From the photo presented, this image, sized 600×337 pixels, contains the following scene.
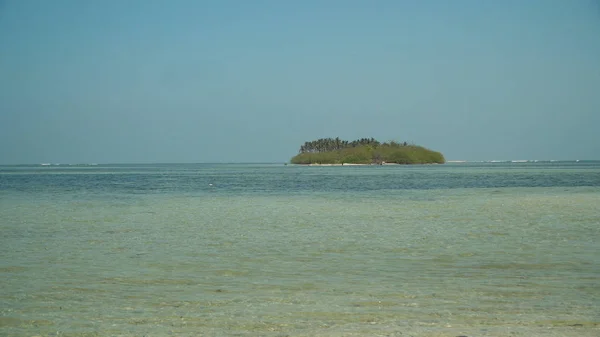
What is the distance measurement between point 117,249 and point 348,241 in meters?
6.41

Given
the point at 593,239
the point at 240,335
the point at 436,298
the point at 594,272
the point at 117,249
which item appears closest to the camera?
the point at 240,335

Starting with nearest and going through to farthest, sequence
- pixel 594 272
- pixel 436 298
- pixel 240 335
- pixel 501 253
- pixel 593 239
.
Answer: pixel 240 335 → pixel 436 298 → pixel 594 272 → pixel 501 253 → pixel 593 239

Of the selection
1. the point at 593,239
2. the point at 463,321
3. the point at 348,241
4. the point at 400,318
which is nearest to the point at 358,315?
the point at 400,318

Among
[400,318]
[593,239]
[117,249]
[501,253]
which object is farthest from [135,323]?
[593,239]

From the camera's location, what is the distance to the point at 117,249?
56.4 feet

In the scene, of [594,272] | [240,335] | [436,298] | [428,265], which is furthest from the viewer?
[428,265]

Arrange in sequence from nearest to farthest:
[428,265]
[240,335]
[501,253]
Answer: [240,335] < [428,265] < [501,253]

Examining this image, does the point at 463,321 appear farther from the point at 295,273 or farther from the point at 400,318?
the point at 295,273

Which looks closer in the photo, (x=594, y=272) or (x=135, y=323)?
(x=135, y=323)

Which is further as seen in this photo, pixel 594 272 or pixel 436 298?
pixel 594 272

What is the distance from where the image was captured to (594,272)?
42.4 feet

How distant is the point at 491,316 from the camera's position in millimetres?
9297

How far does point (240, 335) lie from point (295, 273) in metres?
4.69

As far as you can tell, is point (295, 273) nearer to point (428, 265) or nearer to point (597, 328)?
point (428, 265)
